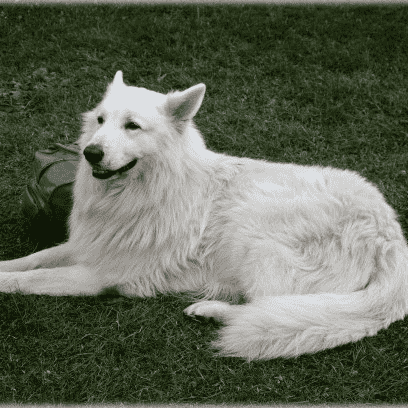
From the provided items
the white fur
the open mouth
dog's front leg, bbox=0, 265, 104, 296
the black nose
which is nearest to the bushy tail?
the white fur

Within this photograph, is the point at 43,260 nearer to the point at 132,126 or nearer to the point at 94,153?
the point at 94,153

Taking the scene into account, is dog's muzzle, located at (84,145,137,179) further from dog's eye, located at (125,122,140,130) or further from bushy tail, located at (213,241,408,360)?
bushy tail, located at (213,241,408,360)

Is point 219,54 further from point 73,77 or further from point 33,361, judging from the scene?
point 33,361

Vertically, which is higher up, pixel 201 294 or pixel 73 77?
pixel 73 77

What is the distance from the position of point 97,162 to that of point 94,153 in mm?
76

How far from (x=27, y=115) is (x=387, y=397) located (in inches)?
195

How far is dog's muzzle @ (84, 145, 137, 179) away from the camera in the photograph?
3488 millimetres

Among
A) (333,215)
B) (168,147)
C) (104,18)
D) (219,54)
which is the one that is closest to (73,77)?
(104,18)

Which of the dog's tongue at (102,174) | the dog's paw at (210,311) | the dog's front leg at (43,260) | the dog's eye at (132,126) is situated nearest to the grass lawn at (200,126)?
the dog's paw at (210,311)

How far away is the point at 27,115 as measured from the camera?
6.32 metres

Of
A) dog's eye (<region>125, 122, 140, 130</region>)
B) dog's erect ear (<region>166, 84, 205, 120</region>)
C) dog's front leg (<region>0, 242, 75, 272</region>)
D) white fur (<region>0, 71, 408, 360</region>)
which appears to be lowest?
dog's front leg (<region>0, 242, 75, 272</region>)

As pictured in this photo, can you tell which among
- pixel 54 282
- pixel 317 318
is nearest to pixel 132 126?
pixel 54 282

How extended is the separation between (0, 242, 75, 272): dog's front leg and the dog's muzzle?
80cm

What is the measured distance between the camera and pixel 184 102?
3781mm
